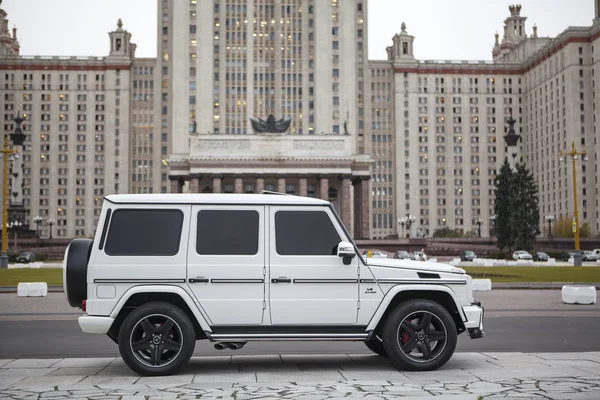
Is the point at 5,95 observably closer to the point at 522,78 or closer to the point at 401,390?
the point at 522,78

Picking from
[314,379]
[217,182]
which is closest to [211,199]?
[314,379]

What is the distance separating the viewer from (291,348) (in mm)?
13359

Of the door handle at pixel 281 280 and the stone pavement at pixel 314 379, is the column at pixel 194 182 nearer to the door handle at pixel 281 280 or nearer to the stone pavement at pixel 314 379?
the stone pavement at pixel 314 379

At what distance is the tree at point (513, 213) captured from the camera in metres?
77.1

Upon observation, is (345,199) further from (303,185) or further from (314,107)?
(314,107)

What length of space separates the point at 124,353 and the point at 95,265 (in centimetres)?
124

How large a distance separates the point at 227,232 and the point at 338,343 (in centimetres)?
521

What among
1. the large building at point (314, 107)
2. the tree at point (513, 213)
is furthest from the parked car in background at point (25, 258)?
the large building at point (314, 107)

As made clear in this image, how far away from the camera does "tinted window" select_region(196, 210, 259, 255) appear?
32.2 feet

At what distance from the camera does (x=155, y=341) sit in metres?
9.51

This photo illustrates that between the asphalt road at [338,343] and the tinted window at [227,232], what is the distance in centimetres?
323

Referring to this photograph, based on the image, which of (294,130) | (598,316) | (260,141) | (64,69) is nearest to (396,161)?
(294,130)

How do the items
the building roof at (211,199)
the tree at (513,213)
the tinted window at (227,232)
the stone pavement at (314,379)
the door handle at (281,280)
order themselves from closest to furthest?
the stone pavement at (314,379)
the door handle at (281,280)
the tinted window at (227,232)
the building roof at (211,199)
the tree at (513,213)

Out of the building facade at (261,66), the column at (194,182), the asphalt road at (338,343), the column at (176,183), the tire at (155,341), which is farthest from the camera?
the building facade at (261,66)
